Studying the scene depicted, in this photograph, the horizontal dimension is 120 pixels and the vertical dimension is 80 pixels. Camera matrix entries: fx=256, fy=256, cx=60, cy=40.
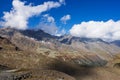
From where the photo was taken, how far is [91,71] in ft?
585

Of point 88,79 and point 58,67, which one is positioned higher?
point 58,67

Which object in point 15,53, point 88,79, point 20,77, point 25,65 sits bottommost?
point 20,77

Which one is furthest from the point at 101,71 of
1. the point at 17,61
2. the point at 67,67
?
the point at 17,61

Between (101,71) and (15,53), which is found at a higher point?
(15,53)

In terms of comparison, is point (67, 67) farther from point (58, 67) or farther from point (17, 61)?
point (17, 61)

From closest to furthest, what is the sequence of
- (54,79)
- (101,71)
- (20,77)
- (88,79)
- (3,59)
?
(20,77) < (54,79) < (88,79) < (3,59) < (101,71)

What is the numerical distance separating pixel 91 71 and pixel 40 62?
37.5m

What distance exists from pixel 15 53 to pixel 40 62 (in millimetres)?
21684

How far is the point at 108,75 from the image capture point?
572 ft

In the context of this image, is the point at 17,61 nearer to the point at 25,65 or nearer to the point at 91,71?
the point at 25,65

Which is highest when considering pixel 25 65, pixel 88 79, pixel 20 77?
pixel 25 65

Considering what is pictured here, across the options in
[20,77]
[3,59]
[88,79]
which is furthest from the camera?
[3,59]

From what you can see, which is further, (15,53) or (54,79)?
(15,53)

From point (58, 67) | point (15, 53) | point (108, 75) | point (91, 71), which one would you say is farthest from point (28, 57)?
point (108, 75)
